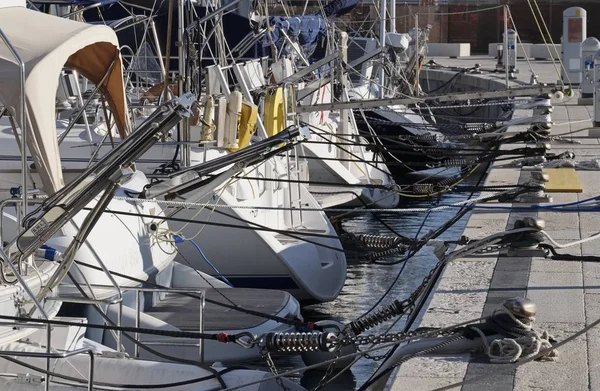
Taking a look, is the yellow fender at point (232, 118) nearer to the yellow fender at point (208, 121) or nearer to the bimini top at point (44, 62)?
the yellow fender at point (208, 121)

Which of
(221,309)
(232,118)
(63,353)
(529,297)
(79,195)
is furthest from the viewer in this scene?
(232,118)

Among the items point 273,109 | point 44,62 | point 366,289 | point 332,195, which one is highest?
point 44,62

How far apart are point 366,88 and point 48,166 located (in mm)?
14445

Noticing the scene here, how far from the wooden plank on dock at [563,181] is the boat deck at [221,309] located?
12.0 feet

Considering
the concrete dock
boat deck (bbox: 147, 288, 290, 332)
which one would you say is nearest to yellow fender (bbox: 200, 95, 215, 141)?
boat deck (bbox: 147, 288, 290, 332)

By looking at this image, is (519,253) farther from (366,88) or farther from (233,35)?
(366,88)

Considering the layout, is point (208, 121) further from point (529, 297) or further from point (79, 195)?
point (79, 195)

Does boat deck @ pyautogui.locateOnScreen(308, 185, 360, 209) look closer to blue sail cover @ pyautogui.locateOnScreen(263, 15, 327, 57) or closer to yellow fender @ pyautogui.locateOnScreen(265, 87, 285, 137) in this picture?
yellow fender @ pyautogui.locateOnScreen(265, 87, 285, 137)

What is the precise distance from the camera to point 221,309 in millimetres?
9398

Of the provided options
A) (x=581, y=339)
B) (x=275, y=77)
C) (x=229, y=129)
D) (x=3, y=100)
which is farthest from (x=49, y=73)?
(x=275, y=77)

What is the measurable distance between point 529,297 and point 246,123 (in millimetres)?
4709

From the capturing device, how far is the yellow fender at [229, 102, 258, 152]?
11375 mm

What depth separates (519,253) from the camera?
834 centimetres

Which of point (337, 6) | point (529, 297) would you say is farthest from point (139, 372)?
point (337, 6)
